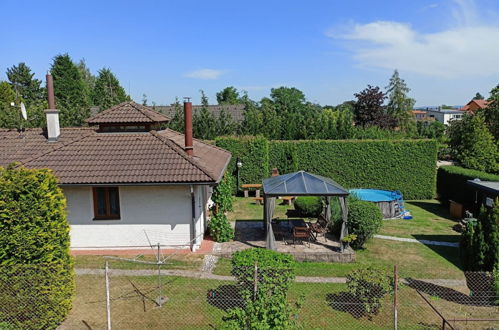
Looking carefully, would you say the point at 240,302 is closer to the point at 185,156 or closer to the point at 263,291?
the point at 263,291

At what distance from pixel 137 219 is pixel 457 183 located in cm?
1697

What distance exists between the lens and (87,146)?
1512 centimetres

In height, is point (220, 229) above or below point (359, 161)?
below

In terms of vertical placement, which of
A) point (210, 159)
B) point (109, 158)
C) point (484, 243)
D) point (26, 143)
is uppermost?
point (26, 143)

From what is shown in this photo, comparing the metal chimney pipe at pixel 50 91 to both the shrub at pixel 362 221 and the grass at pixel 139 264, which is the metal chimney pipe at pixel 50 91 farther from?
the shrub at pixel 362 221

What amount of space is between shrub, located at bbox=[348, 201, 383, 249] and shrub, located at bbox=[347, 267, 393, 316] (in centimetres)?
465

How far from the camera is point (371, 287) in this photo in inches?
356

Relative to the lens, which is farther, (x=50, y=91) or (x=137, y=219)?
(x=50, y=91)

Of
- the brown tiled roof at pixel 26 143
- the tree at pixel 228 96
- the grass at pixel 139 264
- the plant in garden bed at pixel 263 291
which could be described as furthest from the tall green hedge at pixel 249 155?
the tree at pixel 228 96

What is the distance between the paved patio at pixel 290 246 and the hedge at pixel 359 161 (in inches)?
328

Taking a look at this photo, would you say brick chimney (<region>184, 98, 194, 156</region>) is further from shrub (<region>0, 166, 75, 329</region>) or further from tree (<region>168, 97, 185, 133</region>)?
tree (<region>168, 97, 185, 133</region>)

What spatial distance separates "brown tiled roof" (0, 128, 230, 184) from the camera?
43.7 feet

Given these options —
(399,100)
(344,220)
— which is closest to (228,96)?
(399,100)

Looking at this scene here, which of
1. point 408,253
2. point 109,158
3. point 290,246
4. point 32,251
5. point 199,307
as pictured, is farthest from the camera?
point 109,158
